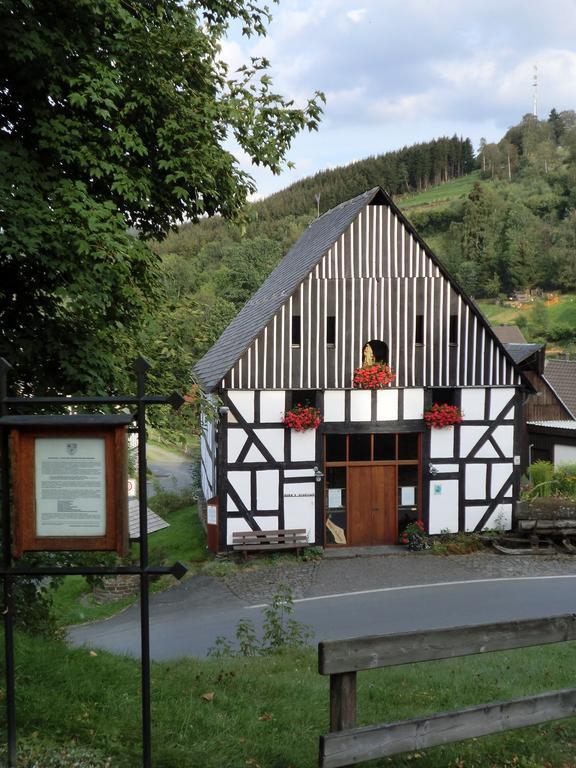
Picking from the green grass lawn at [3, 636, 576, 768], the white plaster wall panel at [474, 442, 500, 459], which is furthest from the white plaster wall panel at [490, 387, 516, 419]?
the green grass lawn at [3, 636, 576, 768]

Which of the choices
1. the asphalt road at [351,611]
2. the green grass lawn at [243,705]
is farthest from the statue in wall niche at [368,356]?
the green grass lawn at [243,705]

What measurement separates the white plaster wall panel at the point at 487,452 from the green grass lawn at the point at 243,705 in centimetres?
1053

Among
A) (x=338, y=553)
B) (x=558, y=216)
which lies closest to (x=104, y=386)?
(x=338, y=553)

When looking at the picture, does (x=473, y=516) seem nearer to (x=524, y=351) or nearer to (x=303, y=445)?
(x=303, y=445)

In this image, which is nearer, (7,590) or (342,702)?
(342,702)

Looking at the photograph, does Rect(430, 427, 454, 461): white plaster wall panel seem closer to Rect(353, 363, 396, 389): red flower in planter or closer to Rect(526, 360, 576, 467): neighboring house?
Rect(353, 363, 396, 389): red flower in planter

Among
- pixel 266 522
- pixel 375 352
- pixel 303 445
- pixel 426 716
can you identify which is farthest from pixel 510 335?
pixel 426 716

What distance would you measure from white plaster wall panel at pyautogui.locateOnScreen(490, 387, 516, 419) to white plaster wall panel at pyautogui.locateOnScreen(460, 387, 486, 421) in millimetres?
232

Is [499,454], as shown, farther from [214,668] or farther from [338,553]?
[214,668]

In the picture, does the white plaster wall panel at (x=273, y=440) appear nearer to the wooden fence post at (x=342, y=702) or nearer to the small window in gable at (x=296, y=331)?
the small window in gable at (x=296, y=331)

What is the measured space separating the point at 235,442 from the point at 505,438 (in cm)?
672

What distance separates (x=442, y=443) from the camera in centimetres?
1827

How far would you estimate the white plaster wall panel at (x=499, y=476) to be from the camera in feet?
60.9

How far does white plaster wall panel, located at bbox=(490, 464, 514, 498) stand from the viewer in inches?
731
